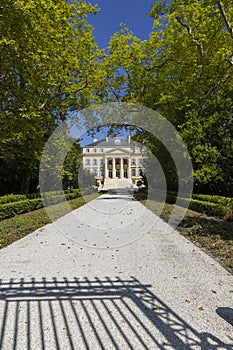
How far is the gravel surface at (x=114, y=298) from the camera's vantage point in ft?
8.36

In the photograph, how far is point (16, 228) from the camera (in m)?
8.42

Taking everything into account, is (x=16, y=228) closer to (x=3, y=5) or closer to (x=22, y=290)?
(x=22, y=290)

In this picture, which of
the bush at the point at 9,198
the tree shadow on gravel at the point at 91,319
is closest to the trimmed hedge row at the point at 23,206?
the bush at the point at 9,198

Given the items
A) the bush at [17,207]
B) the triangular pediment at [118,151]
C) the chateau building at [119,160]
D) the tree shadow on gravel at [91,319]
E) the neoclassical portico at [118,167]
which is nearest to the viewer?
the tree shadow on gravel at [91,319]

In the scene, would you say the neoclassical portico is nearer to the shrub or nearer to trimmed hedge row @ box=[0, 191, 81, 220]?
trimmed hedge row @ box=[0, 191, 81, 220]

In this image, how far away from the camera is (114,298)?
343 cm

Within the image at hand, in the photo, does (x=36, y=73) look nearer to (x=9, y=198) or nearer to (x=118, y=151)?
(x=9, y=198)

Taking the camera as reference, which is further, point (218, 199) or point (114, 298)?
point (218, 199)

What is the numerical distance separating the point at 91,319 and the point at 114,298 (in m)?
0.57

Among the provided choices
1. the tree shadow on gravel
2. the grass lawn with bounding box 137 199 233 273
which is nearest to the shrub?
the grass lawn with bounding box 137 199 233 273

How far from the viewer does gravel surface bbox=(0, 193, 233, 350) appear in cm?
255

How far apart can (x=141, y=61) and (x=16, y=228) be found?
571 inches

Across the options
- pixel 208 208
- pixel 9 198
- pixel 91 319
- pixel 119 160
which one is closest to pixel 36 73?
pixel 9 198

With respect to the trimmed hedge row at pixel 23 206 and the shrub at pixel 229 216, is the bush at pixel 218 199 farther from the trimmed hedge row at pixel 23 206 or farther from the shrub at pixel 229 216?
the trimmed hedge row at pixel 23 206
